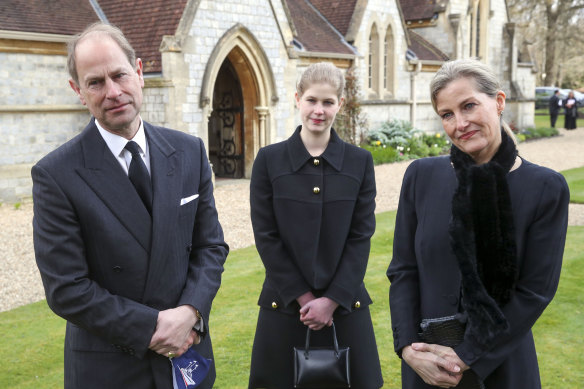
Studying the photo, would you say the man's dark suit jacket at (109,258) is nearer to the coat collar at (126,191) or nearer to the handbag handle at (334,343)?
the coat collar at (126,191)

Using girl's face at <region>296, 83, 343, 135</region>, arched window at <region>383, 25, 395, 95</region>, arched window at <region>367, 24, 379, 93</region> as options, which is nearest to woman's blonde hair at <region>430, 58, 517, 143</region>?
girl's face at <region>296, 83, 343, 135</region>

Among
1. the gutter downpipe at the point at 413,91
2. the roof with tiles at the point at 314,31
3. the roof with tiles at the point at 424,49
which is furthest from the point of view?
the roof with tiles at the point at 424,49

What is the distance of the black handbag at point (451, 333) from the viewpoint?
212 centimetres

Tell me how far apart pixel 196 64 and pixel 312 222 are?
9.55 metres

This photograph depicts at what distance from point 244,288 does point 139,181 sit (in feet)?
12.6

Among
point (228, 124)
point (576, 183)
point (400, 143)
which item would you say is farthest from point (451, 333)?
point (400, 143)

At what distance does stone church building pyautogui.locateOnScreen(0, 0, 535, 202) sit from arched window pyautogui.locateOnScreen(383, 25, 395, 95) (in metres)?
0.65

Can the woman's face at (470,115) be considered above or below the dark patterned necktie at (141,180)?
above

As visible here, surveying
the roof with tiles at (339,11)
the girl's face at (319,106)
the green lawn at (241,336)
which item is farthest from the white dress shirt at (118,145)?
the roof with tiles at (339,11)

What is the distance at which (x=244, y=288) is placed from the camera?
5.99 metres

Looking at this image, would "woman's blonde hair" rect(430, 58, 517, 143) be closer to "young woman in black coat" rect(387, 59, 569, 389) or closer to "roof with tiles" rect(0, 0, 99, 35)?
"young woman in black coat" rect(387, 59, 569, 389)

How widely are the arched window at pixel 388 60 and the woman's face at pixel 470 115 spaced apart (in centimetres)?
1863

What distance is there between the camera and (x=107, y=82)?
7.27 feet

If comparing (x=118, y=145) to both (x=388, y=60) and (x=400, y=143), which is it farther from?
(x=388, y=60)
